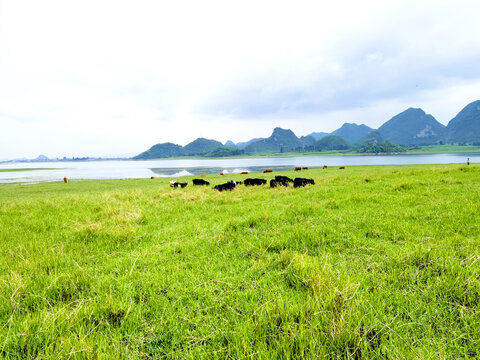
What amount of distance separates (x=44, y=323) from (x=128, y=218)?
4.11 metres

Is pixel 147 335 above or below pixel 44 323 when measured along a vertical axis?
below

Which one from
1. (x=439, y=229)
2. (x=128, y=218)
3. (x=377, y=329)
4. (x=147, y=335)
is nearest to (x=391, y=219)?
(x=439, y=229)

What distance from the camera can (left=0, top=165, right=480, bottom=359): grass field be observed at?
1.79m

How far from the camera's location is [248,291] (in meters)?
2.53

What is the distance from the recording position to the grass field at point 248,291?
70.4 inches

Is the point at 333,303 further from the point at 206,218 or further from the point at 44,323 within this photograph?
the point at 206,218

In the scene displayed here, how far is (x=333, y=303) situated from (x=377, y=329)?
0.40 m

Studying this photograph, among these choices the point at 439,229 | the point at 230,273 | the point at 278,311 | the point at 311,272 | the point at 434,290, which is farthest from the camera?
the point at 439,229

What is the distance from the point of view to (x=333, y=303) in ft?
6.96

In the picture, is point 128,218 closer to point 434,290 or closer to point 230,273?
point 230,273

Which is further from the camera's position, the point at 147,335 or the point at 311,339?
the point at 147,335

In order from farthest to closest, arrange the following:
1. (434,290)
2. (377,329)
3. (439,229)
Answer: (439,229), (434,290), (377,329)

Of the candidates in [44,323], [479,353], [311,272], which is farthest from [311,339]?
[44,323]

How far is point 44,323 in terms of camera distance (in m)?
2.02
